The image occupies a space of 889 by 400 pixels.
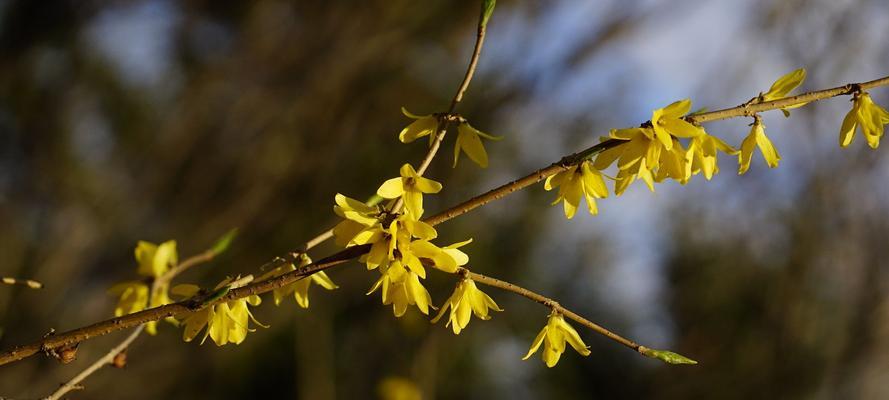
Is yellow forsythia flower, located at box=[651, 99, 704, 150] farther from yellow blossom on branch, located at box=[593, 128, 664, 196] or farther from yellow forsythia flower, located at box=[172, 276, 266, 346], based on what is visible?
yellow forsythia flower, located at box=[172, 276, 266, 346]

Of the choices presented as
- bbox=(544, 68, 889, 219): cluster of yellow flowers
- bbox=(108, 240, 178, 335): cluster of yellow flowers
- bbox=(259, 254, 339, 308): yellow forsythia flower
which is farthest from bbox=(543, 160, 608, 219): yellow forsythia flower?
bbox=(108, 240, 178, 335): cluster of yellow flowers

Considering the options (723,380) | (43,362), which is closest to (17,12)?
(43,362)

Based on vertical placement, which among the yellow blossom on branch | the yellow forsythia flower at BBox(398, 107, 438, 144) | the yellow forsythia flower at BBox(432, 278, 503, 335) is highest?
the yellow forsythia flower at BBox(398, 107, 438, 144)

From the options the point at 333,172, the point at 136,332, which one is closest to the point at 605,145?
the point at 136,332

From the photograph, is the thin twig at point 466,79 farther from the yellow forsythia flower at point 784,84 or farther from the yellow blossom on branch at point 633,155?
the yellow forsythia flower at point 784,84

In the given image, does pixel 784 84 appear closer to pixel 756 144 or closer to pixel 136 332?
pixel 756 144

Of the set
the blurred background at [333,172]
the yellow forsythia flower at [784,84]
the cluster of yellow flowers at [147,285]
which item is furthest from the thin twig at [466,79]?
the blurred background at [333,172]
